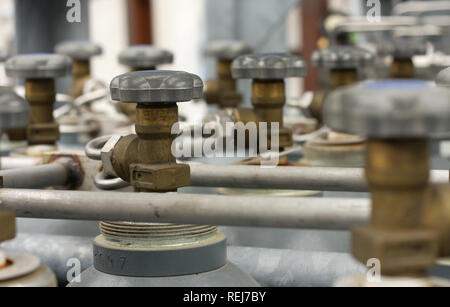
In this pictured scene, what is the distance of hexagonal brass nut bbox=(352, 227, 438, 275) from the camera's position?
670mm

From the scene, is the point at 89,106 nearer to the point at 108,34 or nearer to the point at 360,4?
the point at 108,34

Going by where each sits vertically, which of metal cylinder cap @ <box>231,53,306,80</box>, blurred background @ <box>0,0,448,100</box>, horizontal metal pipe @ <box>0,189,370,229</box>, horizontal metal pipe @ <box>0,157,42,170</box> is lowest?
horizontal metal pipe @ <box>0,157,42,170</box>

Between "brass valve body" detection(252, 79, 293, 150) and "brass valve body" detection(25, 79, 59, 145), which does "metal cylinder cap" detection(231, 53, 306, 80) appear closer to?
"brass valve body" detection(252, 79, 293, 150)

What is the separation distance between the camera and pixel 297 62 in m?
1.49

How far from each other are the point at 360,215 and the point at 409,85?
19cm

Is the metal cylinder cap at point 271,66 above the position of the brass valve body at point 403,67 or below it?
above

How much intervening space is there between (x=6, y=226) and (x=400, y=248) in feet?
1.42

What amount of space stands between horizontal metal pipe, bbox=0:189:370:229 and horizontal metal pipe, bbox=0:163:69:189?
0.48ft

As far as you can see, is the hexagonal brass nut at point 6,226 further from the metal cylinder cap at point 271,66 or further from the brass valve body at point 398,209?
the metal cylinder cap at point 271,66

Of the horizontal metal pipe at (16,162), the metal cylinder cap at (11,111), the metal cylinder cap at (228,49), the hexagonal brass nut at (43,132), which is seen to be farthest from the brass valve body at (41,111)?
the metal cylinder cap at (11,111)

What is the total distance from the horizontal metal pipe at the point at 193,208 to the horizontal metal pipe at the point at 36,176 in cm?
15

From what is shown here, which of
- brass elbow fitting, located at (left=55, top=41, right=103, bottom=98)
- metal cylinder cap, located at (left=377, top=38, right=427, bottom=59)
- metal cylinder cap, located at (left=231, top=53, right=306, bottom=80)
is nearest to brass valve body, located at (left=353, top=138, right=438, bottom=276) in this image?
metal cylinder cap, located at (left=231, top=53, right=306, bottom=80)

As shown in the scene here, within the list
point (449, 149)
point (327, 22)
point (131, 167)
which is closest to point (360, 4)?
point (327, 22)

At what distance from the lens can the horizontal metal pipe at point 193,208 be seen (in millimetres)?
794
